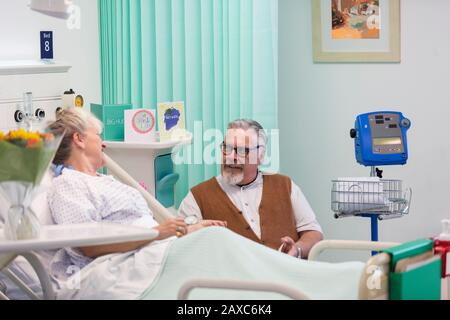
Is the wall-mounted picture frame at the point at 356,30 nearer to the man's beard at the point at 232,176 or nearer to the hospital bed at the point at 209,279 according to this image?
the man's beard at the point at 232,176

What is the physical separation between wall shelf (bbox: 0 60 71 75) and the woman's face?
74 centimetres

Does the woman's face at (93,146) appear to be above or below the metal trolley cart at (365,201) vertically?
above

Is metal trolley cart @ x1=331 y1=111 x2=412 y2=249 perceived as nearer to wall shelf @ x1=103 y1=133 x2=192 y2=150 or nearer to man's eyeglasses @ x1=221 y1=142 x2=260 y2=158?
man's eyeglasses @ x1=221 y1=142 x2=260 y2=158

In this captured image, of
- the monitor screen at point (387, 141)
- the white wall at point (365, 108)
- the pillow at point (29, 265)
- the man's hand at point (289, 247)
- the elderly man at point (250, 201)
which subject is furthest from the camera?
the white wall at point (365, 108)

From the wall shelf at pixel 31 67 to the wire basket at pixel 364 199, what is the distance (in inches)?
60.9

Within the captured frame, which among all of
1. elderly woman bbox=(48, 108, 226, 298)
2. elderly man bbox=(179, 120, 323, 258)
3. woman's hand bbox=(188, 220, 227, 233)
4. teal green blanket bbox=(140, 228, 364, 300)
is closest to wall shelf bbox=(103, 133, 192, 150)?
elderly man bbox=(179, 120, 323, 258)

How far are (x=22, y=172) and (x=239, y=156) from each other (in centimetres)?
136

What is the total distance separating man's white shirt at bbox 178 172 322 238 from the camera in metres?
3.94

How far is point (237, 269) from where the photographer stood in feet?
9.97

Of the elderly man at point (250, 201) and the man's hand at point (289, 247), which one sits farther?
the elderly man at point (250, 201)

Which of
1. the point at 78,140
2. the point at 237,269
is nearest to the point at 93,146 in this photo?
the point at 78,140

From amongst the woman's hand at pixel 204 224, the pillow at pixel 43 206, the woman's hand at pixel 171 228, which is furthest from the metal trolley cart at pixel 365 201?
the pillow at pixel 43 206

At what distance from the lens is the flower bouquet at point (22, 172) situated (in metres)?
2.75

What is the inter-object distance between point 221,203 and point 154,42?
4.67 ft
